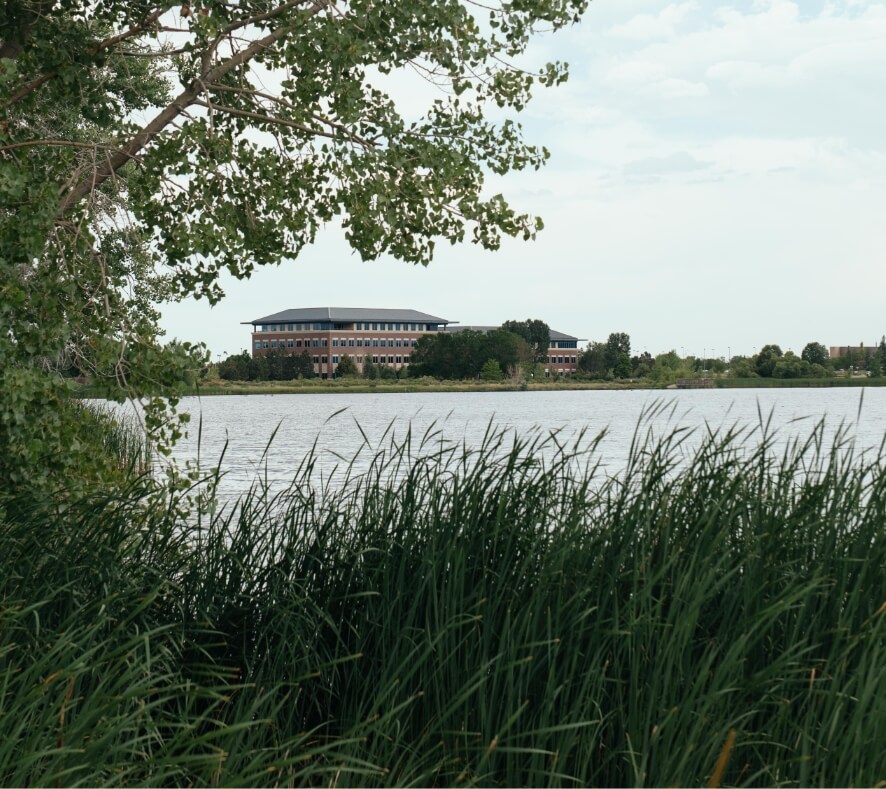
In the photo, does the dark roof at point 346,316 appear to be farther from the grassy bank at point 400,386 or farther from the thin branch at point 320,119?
the thin branch at point 320,119

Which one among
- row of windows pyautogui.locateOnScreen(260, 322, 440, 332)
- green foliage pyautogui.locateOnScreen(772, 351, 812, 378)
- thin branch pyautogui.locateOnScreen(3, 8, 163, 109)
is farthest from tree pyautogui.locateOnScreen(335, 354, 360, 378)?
thin branch pyautogui.locateOnScreen(3, 8, 163, 109)

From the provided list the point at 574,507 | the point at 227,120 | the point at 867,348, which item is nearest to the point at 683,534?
the point at 574,507

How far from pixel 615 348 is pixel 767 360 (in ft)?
97.8

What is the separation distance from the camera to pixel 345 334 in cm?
15988

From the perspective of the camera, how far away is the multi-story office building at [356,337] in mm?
159375

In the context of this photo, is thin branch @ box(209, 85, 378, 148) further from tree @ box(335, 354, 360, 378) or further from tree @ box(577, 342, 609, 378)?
tree @ box(577, 342, 609, 378)

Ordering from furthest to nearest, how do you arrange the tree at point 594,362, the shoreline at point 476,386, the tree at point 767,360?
the tree at point 594,362
the tree at point 767,360
the shoreline at point 476,386

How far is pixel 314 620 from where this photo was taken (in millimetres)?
4477

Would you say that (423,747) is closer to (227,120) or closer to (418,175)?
(418,175)

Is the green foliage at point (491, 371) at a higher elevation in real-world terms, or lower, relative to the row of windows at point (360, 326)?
Result: lower

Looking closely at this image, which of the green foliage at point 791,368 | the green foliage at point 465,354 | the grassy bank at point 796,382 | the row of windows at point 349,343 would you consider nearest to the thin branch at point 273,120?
the grassy bank at point 796,382

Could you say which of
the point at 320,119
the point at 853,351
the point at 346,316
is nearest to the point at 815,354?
the point at 853,351

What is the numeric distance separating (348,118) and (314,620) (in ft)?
14.3

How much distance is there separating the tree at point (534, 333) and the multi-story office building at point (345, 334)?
17040mm
